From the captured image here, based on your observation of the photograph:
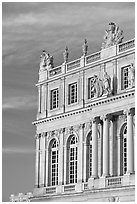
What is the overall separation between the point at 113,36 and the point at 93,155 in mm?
6860

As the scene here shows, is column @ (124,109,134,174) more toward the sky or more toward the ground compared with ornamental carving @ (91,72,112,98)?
more toward the ground

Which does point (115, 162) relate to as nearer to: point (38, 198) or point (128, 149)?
point (128, 149)

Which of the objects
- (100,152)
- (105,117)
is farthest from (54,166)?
Answer: (105,117)

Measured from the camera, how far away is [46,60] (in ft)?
162

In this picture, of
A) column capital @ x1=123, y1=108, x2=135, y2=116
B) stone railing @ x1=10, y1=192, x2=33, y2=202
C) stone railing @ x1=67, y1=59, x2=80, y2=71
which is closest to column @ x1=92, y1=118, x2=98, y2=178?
column capital @ x1=123, y1=108, x2=135, y2=116

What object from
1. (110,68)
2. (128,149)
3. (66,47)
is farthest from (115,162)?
(66,47)

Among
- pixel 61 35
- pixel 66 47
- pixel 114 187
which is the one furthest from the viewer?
pixel 66 47

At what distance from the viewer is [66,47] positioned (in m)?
46.1

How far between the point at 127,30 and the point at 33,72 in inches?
376

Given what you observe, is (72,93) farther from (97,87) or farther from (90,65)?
(97,87)

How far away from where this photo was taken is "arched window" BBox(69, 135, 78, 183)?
4534 cm

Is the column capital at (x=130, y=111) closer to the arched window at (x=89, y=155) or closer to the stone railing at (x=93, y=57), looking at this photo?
the arched window at (x=89, y=155)

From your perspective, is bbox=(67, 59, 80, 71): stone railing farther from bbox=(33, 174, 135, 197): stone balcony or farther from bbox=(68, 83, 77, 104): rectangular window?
bbox=(33, 174, 135, 197): stone balcony

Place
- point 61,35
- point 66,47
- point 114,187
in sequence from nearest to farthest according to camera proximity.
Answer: point 114,187, point 61,35, point 66,47
